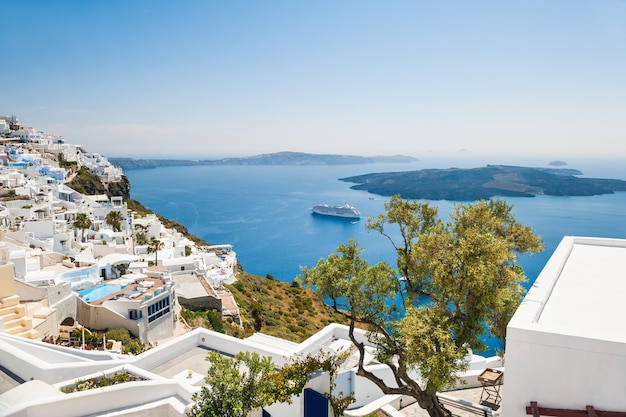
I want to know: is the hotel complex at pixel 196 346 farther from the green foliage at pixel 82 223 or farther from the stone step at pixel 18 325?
the green foliage at pixel 82 223

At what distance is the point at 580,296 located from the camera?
17.0 ft

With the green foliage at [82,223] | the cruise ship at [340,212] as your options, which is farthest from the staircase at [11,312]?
the cruise ship at [340,212]

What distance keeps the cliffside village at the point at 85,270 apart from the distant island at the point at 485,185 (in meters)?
53.6

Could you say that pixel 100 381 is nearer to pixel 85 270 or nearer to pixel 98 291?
pixel 98 291

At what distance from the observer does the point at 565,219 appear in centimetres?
6356

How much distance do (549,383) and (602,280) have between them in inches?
99.3

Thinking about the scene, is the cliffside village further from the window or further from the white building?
the white building

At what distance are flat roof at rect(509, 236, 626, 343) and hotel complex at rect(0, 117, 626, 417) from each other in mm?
16

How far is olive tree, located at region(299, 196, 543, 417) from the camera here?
203 inches

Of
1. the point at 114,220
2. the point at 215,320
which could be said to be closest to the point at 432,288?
the point at 215,320

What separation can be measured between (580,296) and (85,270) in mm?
14470

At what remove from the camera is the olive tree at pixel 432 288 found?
16.9 ft

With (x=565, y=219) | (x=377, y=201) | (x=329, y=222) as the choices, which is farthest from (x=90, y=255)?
(x=377, y=201)

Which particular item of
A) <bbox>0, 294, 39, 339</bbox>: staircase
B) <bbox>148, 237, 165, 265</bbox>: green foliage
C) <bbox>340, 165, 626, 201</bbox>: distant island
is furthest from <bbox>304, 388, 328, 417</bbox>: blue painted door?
<bbox>340, 165, 626, 201</bbox>: distant island
